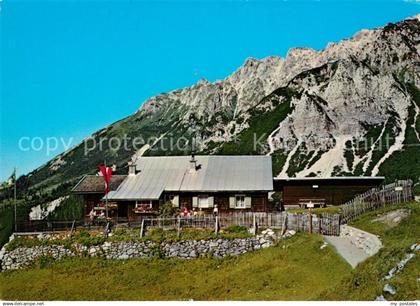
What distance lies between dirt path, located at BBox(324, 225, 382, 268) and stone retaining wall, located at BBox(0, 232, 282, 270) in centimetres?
387

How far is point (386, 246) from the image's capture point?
19984 mm

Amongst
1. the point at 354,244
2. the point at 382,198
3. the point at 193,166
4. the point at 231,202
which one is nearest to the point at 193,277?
the point at 354,244

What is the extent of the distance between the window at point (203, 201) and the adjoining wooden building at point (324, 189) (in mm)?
13250

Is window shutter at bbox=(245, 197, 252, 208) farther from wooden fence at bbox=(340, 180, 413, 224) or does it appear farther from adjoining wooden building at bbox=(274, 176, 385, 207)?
adjoining wooden building at bbox=(274, 176, 385, 207)

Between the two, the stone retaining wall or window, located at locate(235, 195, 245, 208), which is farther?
window, located at locate(235, 195, 245, 208)

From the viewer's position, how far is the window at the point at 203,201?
37.9 m

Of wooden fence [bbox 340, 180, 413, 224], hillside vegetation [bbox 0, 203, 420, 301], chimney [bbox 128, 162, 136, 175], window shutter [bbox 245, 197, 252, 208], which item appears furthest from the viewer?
chimney [bbox 128, 162, 136, 175]

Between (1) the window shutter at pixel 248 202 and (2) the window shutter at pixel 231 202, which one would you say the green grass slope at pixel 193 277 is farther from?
(2) the window shutter at pixel 231 202

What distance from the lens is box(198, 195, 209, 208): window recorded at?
37906 mm

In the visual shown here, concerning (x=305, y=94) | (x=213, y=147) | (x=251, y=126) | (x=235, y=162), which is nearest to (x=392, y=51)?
(x=305, y=94)

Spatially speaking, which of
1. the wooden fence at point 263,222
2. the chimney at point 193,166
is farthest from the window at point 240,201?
the wooden fence at point 263,222

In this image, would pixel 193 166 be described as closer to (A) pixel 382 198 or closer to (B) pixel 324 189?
(A) pixel 382 198

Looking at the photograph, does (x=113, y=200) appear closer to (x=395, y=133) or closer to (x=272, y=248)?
(x=272, y=248)

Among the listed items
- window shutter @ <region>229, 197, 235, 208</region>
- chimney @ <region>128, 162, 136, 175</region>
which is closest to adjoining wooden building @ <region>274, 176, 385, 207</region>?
window shutter @ <region>229, 197, 235, 208</region>
